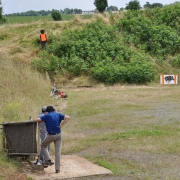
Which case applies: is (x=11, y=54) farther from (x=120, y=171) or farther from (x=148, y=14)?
(x=120, y=171)

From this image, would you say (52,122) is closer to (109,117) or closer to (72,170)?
(72,170)

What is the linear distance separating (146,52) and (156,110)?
15330 mm

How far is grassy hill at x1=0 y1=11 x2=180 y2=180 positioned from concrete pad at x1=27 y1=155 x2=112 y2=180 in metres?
0.31

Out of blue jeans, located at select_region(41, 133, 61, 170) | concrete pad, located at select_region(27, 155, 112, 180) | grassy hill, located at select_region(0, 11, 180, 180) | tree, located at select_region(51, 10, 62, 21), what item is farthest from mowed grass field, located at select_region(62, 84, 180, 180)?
tree, located at select_region(51, 10, 62, 21)

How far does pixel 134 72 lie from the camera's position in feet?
106

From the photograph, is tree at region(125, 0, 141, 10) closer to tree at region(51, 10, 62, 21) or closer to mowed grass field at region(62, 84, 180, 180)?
tree at region(51, 10, 62, 21)

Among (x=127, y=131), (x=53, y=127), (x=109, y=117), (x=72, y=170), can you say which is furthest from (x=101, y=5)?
(x=53, y=127)

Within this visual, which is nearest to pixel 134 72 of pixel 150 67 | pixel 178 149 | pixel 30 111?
pixel 150 67

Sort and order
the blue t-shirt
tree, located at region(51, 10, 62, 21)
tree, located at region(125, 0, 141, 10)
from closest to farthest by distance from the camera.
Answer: the blue t-shirt
tree, located at region(125, 0, 141, 10)
tree, located at region(51, 10, 62, 21)

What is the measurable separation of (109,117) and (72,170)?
8733 mm

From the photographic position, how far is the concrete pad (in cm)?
1141

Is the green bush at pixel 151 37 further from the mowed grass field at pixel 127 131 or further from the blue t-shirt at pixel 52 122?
the blue t-shirt at pixel 52 122

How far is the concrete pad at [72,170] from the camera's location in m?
11.4

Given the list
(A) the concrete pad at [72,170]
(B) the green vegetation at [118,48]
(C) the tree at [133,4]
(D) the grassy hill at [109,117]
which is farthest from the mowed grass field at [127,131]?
(C) the tree at [133,4]
